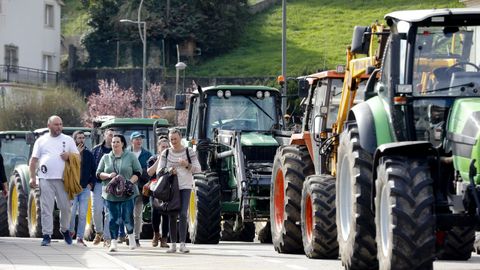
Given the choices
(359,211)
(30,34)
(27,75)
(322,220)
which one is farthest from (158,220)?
(30,34)

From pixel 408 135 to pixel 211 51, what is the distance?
85.8 m

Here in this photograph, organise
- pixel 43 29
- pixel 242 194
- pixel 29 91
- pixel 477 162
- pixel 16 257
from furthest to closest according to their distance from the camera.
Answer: pixel 43 29 < pixel 29 91 < pixel 242 194 < pixel 16 257 < pixel 477 162

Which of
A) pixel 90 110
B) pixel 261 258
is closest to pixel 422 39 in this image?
pixel 261 258

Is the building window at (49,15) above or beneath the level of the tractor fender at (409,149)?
above

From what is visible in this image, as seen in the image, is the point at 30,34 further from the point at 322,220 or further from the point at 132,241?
the point at 322,220

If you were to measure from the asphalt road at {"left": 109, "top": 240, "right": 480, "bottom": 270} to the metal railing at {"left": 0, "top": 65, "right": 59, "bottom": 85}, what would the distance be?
2614 inches

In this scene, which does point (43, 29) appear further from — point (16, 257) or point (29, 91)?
point (16, 257)

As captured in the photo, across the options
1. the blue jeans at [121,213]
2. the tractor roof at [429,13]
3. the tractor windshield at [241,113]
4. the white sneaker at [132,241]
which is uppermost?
the tractor roof at [429,13]

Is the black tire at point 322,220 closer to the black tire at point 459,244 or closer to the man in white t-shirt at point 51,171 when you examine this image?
the black tire at point 459,244

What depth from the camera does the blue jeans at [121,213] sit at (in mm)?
24703

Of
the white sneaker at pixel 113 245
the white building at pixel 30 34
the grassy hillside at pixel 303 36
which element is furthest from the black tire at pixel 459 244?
the grassy hillside at pixel 303 36

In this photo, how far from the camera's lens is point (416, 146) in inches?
649

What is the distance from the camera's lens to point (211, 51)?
103 meters

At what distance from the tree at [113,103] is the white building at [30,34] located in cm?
576
